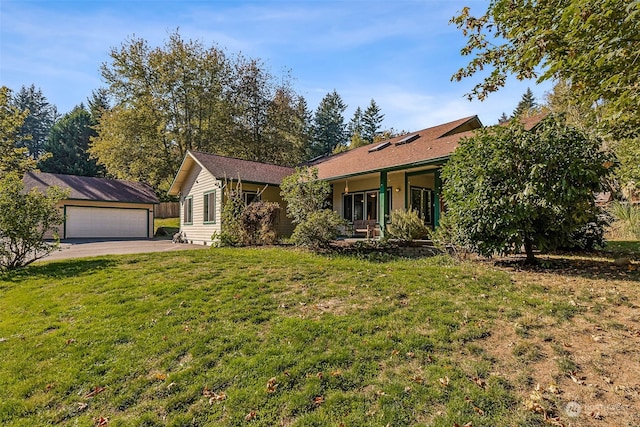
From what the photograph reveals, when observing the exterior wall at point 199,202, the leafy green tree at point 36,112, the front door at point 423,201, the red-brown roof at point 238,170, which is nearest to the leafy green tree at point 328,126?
the red-brown roof at point 238,170

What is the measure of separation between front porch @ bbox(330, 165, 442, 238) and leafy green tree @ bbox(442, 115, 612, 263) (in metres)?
4.78

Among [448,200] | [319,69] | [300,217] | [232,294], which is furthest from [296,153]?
[232,294]

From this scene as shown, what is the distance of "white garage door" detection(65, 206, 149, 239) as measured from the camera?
2117 centimetres

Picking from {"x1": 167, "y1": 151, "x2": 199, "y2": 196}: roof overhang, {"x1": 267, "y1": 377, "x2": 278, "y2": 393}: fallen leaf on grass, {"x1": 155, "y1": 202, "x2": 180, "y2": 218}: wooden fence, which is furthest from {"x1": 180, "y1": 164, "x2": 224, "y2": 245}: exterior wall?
{"x1": 155, "y1": 202, "x2": 180, "y2": 218}: wooden fence

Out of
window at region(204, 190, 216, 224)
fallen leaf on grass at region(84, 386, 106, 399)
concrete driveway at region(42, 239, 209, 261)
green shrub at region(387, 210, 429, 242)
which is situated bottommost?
fallen leaf on grass at region(84, 386, 106, 399)

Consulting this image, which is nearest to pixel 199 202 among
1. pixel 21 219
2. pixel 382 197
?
pixel 21 219

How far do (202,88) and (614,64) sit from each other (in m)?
26.9

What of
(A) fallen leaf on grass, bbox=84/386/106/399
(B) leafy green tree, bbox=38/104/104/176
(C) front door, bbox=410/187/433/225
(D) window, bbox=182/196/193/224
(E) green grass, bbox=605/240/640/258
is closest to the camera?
(A) fallen leaf on grass, bbox=84/386/106/399

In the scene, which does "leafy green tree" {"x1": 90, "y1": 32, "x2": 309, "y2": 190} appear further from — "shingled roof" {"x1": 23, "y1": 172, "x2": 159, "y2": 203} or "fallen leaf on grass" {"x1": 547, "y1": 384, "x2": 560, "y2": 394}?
"fallen leaf on grass" {"x1": 547, "y1": 384, "x2": 560, "y2": 394}

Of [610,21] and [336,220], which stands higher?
[610,21]

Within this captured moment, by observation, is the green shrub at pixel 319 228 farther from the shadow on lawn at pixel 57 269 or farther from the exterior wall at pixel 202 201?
the exterior wall at pixel 202 201

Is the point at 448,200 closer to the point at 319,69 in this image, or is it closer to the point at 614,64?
the point at 614,64

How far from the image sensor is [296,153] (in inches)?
1294

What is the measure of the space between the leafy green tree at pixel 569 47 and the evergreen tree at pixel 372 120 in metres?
43.2
